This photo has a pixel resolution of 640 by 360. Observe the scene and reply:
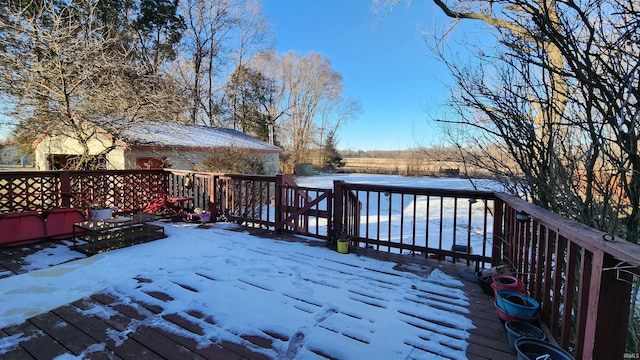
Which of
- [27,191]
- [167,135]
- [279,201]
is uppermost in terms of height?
[167,135]

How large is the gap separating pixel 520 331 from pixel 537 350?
32 cm

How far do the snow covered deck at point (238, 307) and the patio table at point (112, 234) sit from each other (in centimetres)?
22

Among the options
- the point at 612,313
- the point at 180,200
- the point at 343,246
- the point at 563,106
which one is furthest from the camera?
the point at 180,200

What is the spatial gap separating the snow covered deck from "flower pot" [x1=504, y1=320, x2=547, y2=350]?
10 centimetres

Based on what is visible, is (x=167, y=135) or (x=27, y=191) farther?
(x=167, y=135)

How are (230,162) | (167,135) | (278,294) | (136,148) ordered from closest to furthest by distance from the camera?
(278,294) → (136,148) → (230,162) → (167,135)

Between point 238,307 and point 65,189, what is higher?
point 65,189

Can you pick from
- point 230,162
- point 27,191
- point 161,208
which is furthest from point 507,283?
point 230,162

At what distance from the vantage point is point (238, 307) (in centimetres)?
248

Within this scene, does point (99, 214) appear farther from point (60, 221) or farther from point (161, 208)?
point (161, 208)

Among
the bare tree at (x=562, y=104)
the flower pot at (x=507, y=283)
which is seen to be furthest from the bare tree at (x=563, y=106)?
the flower pot at (x=507, y=283)

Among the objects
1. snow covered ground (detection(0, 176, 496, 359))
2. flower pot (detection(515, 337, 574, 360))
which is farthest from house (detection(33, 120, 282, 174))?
flower pot (detection(515, 337, 574, 360))

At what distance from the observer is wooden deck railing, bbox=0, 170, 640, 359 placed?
1.32m

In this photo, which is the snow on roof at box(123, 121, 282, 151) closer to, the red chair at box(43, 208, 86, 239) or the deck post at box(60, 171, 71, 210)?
the deck post at box(60, 171, 71, 210)
